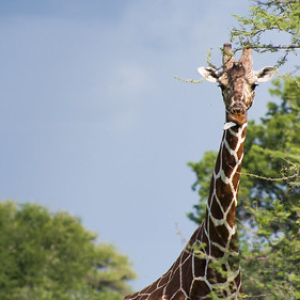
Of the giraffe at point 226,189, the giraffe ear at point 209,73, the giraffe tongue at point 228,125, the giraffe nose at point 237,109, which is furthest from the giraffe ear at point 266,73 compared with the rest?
the giraffe tongue at point 228,125

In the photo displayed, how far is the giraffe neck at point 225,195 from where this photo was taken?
6.67m

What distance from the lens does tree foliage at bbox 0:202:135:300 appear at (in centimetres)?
2709

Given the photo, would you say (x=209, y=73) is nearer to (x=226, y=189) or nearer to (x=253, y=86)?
(x=253, y=86)

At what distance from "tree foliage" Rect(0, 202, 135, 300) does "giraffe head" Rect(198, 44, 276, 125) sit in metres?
19.7

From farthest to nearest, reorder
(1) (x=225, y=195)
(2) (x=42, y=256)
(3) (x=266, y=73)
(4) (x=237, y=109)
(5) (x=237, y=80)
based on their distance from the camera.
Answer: (2) (x=42, y=256) < (3) (x=266, y=73) < (1) (x=225, y=195) < (5) (x=237, y=80) < (4) (x=237, y=109)

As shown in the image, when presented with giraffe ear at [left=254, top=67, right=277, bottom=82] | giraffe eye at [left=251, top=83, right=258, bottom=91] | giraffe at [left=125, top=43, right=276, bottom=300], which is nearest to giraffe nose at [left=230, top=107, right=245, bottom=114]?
giraffe at [left=125, top=43, right=276, bottom=300]

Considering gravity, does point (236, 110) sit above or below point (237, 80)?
below

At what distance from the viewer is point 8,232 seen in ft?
97.4

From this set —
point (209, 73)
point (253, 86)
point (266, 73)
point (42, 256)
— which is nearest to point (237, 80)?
point (253, 86)

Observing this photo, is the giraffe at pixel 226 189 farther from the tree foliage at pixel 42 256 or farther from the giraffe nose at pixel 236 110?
the tree foliage at pixel 42 256

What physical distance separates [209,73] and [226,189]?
1.38 metres

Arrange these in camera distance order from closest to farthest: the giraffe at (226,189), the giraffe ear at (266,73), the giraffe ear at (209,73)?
the giraffe at (226,189)
the giraffe ear at (209,73)
the giraffe ear at (266,73)

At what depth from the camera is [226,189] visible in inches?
267

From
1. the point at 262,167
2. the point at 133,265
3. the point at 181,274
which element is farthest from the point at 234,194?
the point at 133,265
